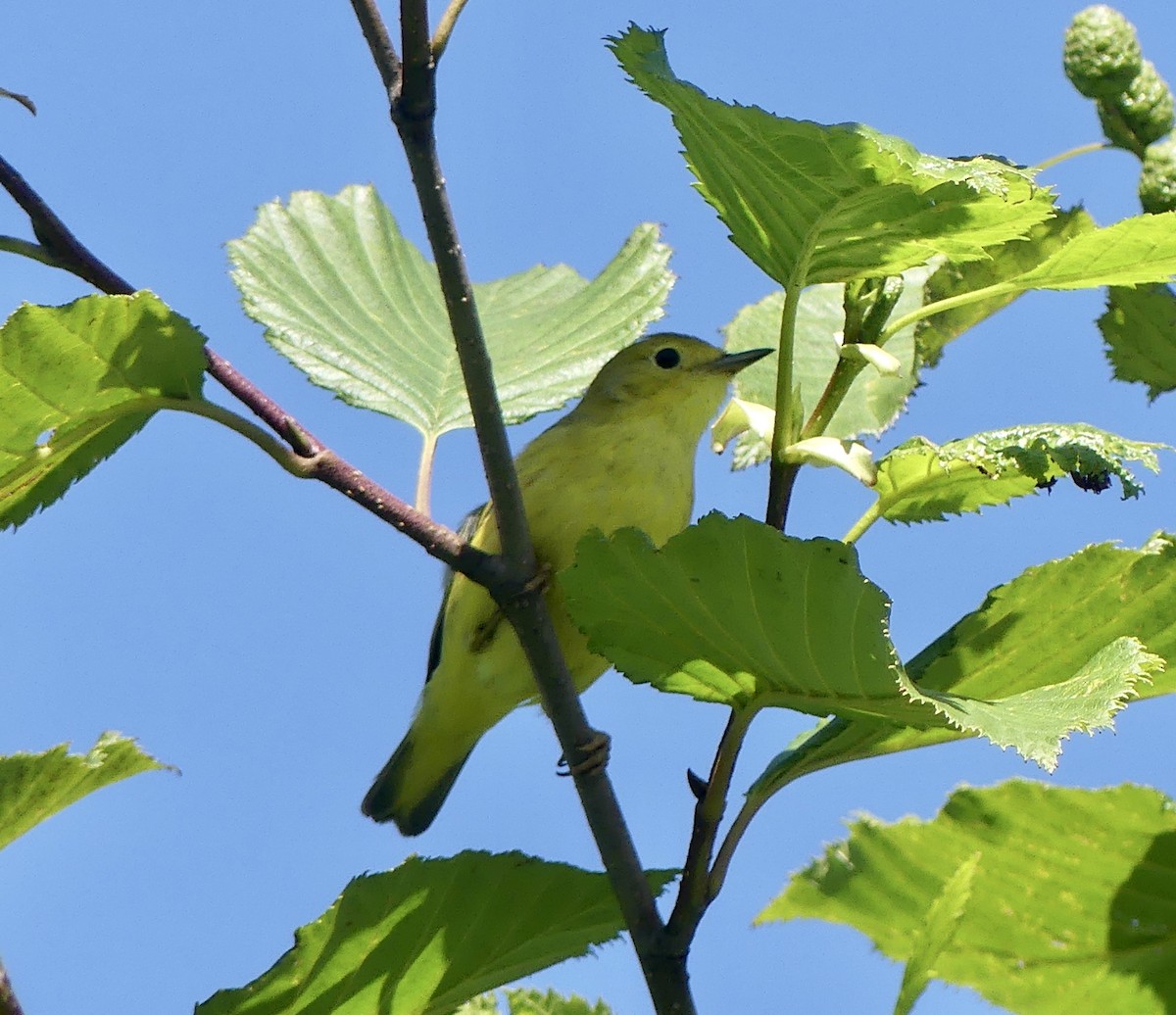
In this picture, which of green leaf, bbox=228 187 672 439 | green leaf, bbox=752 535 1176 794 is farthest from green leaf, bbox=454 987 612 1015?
green leaf, bbox=228 187 672 439

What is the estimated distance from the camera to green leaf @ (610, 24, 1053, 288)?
5.53 ft

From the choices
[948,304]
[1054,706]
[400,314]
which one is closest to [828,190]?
[948,304]

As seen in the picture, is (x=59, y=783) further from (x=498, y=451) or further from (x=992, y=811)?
(x=992, y=811)

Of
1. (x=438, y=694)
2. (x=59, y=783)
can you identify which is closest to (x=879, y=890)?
(x=59, y=783)

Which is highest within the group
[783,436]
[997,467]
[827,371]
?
[827,371]

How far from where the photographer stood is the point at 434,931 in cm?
206

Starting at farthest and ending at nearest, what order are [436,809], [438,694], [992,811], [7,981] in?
1. [436,809]
2. [438,694]
3. [992,811]
4. [7,981]

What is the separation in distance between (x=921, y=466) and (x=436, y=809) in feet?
7.98

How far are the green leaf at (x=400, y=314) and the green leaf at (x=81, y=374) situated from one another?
2.23ft

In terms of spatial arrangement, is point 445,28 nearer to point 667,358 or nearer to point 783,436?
point 783,436

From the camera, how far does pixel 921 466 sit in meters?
1.84

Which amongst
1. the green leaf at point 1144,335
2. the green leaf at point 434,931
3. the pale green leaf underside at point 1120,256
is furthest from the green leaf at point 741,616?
the green leaf at point 1144,335

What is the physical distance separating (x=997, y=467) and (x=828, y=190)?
38cm

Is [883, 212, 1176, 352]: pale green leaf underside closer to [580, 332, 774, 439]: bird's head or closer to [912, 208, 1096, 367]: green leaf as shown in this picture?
[912, 208, 1096, 367]: green leaf
